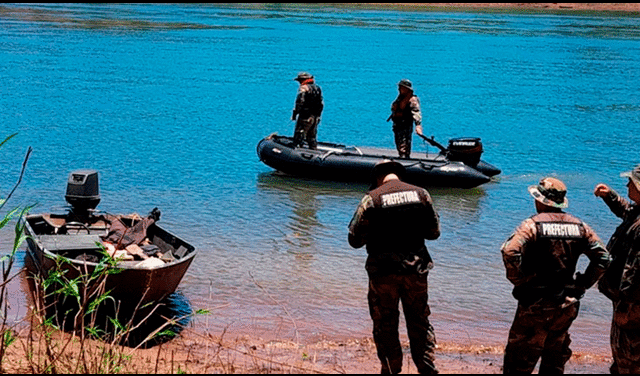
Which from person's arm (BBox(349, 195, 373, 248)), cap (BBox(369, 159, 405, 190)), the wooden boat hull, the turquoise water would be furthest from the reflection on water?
person's arm (BBox(349, 195, 373, 248))

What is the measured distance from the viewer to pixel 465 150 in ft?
51.8

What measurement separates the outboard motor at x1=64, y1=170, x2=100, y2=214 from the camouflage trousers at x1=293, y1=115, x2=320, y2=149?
6202 millimetres

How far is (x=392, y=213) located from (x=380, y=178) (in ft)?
1.13

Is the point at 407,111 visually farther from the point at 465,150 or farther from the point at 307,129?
the point at 307,129

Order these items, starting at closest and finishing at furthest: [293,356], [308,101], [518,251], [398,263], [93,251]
A: [518,251]
[398,263]
[293,356]
[93,251]
[308,101]

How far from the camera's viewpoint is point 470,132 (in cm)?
2338

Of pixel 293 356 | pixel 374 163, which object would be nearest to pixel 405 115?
pixel 374 163

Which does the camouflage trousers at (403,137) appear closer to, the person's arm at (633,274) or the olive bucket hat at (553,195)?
the olive bucket hat at (553,195)

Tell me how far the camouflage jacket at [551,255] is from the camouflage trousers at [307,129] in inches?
410

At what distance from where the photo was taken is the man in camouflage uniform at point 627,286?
575cm

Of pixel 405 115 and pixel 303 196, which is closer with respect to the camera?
pixel 405 115

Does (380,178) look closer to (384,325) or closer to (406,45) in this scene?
(384,325)

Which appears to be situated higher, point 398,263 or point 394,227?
point 394,227

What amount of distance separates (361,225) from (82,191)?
4.97 metres
